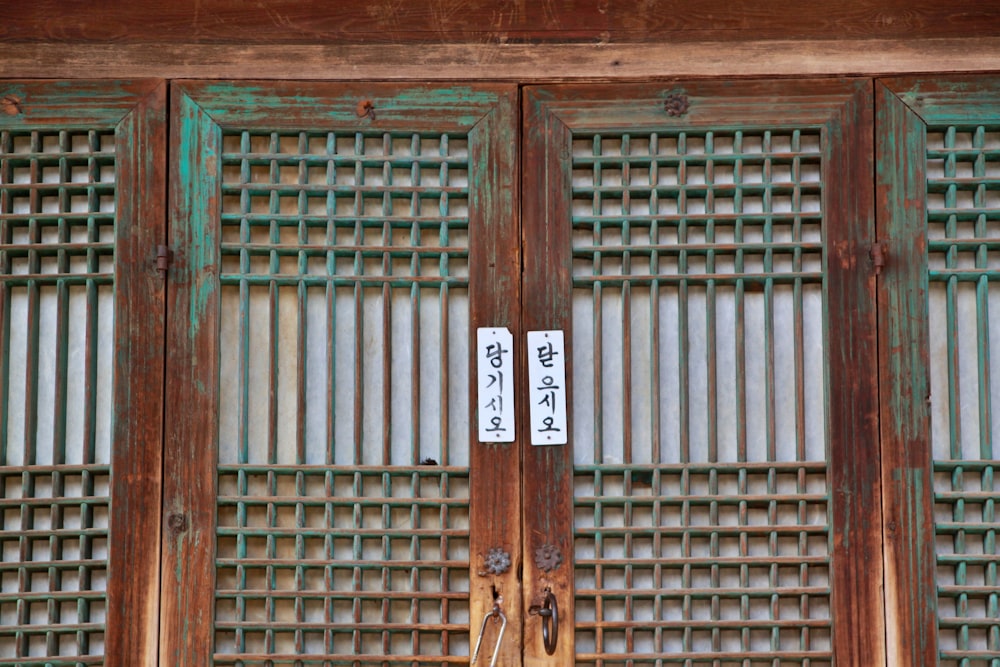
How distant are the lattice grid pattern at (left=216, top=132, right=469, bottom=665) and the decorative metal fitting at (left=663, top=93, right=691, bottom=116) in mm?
650

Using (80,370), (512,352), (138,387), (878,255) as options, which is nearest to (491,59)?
(512,352)

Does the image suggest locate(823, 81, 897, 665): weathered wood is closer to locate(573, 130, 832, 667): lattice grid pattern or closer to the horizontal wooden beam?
locate(573, 130, 832, 667): lattice grid pattern

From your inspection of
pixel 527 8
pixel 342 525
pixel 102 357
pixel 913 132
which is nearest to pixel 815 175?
pixel 913 132

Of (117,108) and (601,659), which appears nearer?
(601,659)

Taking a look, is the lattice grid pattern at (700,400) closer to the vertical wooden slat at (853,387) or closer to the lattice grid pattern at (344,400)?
the vertical wooden slat at (853,387)

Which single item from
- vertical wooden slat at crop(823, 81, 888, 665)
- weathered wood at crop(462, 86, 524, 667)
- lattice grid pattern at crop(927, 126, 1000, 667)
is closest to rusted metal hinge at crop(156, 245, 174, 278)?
weathered wood at crop(462, 86, 524, 667)

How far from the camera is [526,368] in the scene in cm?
306

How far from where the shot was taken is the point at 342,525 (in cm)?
303

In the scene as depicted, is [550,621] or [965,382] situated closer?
[550,621]

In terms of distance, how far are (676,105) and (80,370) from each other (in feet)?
6.68

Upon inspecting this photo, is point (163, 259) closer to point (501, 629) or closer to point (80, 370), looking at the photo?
point (80, 370)

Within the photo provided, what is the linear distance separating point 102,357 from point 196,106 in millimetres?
838

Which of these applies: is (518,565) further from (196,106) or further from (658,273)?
(196,106)

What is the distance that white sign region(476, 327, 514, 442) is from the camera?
119 inches
